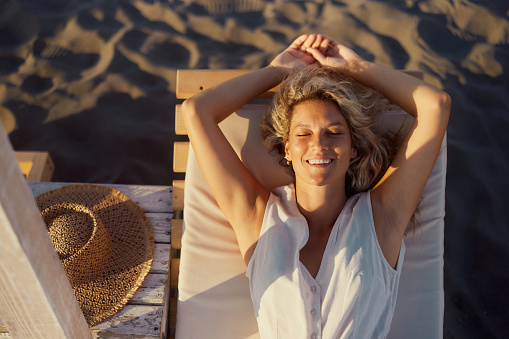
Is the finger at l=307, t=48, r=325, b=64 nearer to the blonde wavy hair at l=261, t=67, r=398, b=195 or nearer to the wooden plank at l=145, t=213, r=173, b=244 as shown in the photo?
the blonde wavy hair at l=261, t=67, r=398, b=195

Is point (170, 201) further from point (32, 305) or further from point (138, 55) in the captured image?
point (138, 55)

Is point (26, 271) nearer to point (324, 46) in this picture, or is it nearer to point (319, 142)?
point (319, 142)

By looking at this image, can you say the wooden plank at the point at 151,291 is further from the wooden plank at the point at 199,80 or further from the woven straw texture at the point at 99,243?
the wooden plank at the point at 199,80

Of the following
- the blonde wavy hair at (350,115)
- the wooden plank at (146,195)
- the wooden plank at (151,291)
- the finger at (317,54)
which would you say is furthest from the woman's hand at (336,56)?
the wooden plank at (151,291)

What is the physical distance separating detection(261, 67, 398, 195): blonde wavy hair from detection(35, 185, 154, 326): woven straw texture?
0.98m

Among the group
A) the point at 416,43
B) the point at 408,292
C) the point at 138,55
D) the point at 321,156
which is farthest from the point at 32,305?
the point at 416,43

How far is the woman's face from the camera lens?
205cm

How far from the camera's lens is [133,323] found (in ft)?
7.45

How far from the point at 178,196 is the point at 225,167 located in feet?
2.13

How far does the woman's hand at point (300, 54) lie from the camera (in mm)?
2588

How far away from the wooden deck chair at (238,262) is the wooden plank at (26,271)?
103 cm

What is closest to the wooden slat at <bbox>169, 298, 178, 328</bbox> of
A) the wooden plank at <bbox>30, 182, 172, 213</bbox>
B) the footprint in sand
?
the wooden plank at <bbox>30, 182, 172, 213</bbox>

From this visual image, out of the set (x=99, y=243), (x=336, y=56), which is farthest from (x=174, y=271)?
(x=336, y=56)

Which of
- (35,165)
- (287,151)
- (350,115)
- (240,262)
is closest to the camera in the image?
(350,115)
